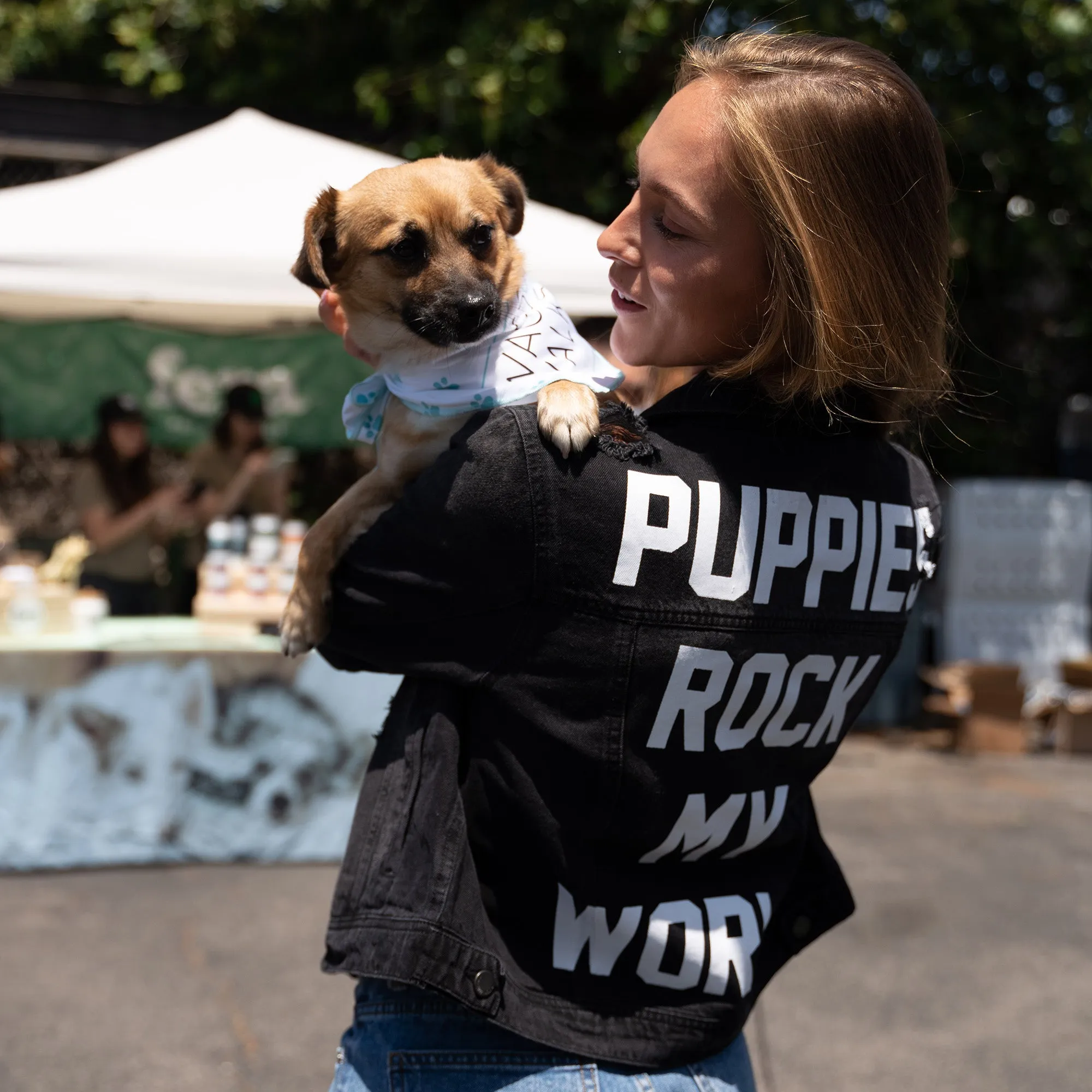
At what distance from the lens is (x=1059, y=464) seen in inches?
365

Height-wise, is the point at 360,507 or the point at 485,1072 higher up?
the point at 360,507

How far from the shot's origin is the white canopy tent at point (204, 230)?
15.9 ft

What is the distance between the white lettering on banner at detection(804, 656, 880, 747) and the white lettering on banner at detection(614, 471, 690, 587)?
28cm

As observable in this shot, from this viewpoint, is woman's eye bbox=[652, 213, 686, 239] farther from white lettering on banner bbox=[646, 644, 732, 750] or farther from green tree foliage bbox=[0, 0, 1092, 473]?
green tree foliage bbox=[0, 0, 1092, 473]

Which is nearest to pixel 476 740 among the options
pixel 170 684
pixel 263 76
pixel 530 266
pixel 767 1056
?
pixel 767 1056

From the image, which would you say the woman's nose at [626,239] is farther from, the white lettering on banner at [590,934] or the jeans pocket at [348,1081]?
the jeans pocket at [348,1081]

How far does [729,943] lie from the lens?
1270 mm

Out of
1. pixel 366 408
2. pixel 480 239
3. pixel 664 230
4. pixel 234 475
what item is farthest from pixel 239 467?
pixel 664 230

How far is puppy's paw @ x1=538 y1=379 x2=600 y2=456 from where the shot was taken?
3.77ft

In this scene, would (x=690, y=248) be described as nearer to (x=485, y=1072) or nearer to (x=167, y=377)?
(x=485, y=1072)

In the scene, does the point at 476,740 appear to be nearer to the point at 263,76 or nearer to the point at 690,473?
the point at 690,473

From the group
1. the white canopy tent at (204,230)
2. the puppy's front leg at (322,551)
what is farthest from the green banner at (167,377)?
the puppy's front leg at (322,551)

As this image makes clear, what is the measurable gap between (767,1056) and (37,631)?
3.51 metres

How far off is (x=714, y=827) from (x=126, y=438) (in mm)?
5956
